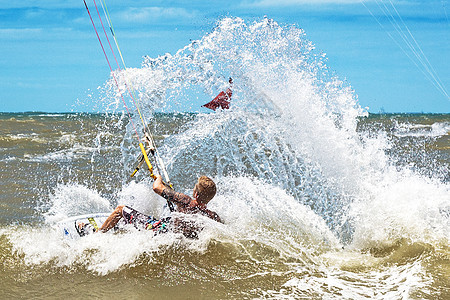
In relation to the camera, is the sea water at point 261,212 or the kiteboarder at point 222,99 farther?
the kiteboarder at point 222,99

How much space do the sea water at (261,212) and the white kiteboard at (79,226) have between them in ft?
0.52

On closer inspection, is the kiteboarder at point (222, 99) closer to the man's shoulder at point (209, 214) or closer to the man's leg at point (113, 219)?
the man's shoulder at point (209, 214)

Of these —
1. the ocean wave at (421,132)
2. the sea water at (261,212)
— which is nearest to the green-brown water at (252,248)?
the sea water at (261,212)

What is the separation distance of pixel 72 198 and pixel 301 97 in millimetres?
3828

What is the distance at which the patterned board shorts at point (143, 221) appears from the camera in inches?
220

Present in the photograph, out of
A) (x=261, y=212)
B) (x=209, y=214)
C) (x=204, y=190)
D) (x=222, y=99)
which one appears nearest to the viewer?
(x=204, y=190)

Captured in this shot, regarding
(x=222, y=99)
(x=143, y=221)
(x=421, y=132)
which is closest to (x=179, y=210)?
(x=143, y=221)

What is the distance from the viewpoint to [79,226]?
5.86 meters

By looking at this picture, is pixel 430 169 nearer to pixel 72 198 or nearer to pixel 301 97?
pixel 301 97

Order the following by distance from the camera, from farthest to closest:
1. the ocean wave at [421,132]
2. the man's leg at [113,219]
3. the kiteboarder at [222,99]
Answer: the ocean wave at [421,132]
the kiteboarder at [222,99]
the man's leg at [113,219]

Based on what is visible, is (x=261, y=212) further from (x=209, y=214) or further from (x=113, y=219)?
(x=113, y=219)

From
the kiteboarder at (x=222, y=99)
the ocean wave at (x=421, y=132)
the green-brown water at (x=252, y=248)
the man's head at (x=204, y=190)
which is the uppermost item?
the ocean wave at (x=421, y=132)

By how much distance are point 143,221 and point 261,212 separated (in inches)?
69.8

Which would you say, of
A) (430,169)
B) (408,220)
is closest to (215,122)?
(408,220)
